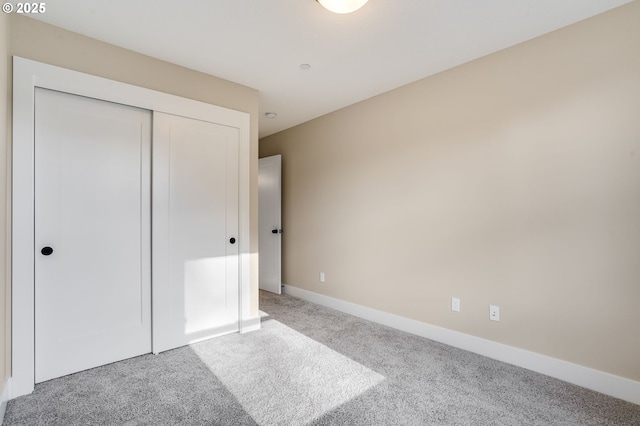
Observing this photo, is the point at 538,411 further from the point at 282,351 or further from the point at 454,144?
the point at 454,144

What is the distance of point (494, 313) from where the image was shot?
2.49 metres

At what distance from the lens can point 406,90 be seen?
310cm

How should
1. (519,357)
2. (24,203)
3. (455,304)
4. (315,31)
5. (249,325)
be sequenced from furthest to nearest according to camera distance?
1. (249,325)
2. (455,304)
3. (519,357)
4. (315,31)
5. (24,203)

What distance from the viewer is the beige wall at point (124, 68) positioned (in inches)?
79.5

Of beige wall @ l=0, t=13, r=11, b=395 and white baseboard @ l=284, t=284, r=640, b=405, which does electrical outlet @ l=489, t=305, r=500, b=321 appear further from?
beige wall @ l=0, t=13, r=11, b=395

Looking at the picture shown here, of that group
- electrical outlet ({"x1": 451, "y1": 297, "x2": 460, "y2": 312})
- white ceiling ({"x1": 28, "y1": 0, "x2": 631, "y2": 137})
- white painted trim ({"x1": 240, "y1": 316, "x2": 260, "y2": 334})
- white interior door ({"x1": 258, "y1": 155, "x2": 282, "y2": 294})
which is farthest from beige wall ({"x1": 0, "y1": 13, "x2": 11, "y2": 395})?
electrical outlet ({"x1": 451, "y1": 297, "x2": 460, "y2": 312})

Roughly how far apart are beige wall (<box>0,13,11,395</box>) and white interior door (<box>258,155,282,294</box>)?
2872 mm

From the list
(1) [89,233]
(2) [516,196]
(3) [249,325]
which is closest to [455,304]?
(2) [516,196]

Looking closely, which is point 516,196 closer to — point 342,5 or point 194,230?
point 342,5

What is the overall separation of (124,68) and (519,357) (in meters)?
3.82

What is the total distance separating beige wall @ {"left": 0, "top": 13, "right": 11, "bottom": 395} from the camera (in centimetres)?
180

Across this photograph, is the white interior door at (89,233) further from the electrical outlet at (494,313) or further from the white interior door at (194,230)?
the electrical outlet at (494,313)

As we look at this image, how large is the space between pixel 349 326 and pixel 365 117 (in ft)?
7.58

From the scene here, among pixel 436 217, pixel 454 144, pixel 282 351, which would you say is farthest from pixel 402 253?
pixel 282 351
